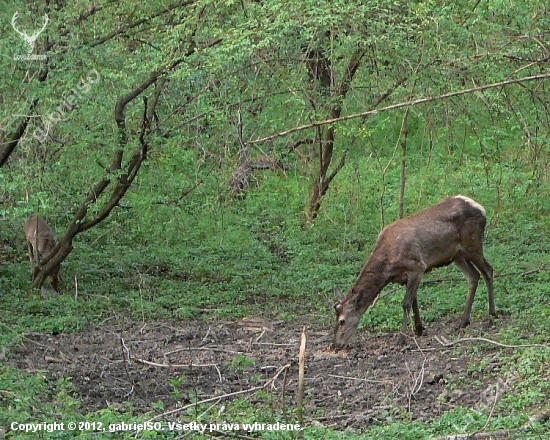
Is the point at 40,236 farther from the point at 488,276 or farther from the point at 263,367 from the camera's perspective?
the point at 488,276

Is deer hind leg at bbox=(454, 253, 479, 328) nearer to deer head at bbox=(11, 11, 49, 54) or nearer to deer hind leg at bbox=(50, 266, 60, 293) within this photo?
deer hind leg at bbox=(50, 266, 60, 293)

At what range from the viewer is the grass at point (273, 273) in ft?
25.9

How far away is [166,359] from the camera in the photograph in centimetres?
995

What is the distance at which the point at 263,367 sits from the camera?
31.8ft

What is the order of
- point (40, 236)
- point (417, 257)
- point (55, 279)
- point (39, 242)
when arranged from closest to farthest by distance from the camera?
point (417, 257) < point (55, 279) < point (39, 242) < point (40, 236)

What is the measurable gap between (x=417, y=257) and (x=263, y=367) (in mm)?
2407

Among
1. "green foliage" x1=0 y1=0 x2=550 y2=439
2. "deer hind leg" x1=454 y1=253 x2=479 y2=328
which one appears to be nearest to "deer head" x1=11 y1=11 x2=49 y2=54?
"green foliage" x1=0 y1=0 x2=550 y2=439

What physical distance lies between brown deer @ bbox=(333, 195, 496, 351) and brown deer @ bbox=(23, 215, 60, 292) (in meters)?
4.62

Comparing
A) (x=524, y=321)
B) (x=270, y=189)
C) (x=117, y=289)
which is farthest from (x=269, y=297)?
(x=270, y=189)

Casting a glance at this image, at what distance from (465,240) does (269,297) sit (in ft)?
9.66

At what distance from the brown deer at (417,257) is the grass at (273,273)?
0.50m
